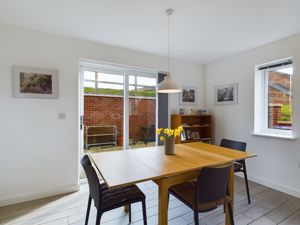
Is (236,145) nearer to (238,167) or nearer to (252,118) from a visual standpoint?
(238,167)

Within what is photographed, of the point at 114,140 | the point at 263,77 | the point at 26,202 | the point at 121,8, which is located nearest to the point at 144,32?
the point at 121,8

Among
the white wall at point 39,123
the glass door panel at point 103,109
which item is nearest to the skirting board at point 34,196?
the white wall at point 39,123

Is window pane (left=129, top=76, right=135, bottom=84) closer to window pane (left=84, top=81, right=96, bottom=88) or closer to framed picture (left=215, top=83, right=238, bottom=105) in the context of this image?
window pane (left=84, top=81, right=96, bottom=88)

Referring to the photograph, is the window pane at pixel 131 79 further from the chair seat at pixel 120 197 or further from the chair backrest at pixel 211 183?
the chair backrest at pixel 211 183

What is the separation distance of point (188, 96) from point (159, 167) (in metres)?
2.65

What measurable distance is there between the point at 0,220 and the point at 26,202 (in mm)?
403

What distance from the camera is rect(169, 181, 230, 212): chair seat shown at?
4.94 ft

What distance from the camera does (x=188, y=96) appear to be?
3.94 m

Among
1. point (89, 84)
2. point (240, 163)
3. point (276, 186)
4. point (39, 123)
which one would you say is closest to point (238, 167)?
point (240, 163)

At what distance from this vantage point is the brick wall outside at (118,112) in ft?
10.4

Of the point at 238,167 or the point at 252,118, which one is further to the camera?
the point at 252,118

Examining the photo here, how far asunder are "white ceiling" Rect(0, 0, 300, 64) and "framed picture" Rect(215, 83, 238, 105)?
839 millimetres

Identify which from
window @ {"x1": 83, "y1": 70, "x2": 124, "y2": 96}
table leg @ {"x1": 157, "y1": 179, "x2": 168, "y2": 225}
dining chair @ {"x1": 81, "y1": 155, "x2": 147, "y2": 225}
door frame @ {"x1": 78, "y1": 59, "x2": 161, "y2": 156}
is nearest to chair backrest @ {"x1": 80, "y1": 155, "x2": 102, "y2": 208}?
dining chair @ {"x1": 81, "y1": 155, "x2": 147, "y2": 225}

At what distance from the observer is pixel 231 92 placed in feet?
11.6
